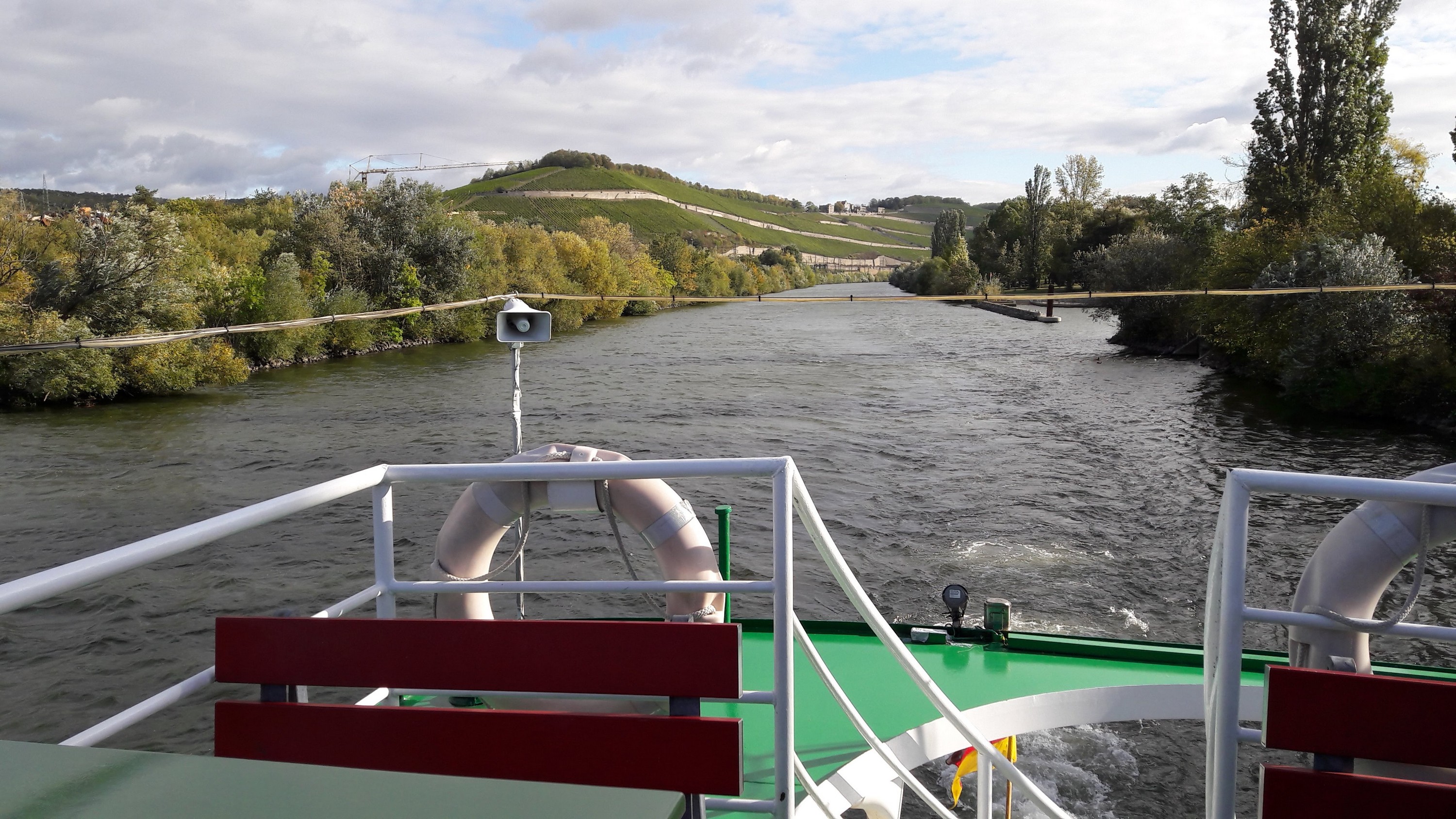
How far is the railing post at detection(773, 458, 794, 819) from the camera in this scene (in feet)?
6.68

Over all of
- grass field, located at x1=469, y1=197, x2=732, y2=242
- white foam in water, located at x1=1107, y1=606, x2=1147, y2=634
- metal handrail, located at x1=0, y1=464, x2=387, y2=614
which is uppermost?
grass field, located at x1=469, y1=197, x2=732, y2=242

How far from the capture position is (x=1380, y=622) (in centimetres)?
209

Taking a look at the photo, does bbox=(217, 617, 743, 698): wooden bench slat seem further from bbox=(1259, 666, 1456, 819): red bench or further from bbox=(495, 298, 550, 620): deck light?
bbox=(495, 298, 550, 620): deck light

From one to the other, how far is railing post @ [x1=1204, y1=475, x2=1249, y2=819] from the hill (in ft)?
350

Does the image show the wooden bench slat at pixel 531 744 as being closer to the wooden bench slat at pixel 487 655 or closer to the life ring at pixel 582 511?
the wooden bench slat at pixel 487 655

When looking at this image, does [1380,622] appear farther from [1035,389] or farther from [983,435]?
[1035,389]

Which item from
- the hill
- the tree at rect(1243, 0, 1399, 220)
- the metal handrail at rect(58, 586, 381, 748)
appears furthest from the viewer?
the hill

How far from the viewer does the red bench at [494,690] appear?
1.82 meters

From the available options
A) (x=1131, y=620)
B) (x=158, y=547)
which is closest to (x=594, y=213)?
(x=1131, y=620)

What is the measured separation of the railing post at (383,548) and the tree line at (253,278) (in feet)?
67.1

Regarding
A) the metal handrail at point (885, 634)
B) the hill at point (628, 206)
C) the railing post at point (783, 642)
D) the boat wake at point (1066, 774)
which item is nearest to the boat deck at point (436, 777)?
the railing post at point (783, 642)

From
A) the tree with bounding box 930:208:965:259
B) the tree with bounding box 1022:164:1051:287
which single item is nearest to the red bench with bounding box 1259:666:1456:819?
the tree with bounding box 1022:164:1051:287

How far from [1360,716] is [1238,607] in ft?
0.93

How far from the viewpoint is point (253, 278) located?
29.2 metres
